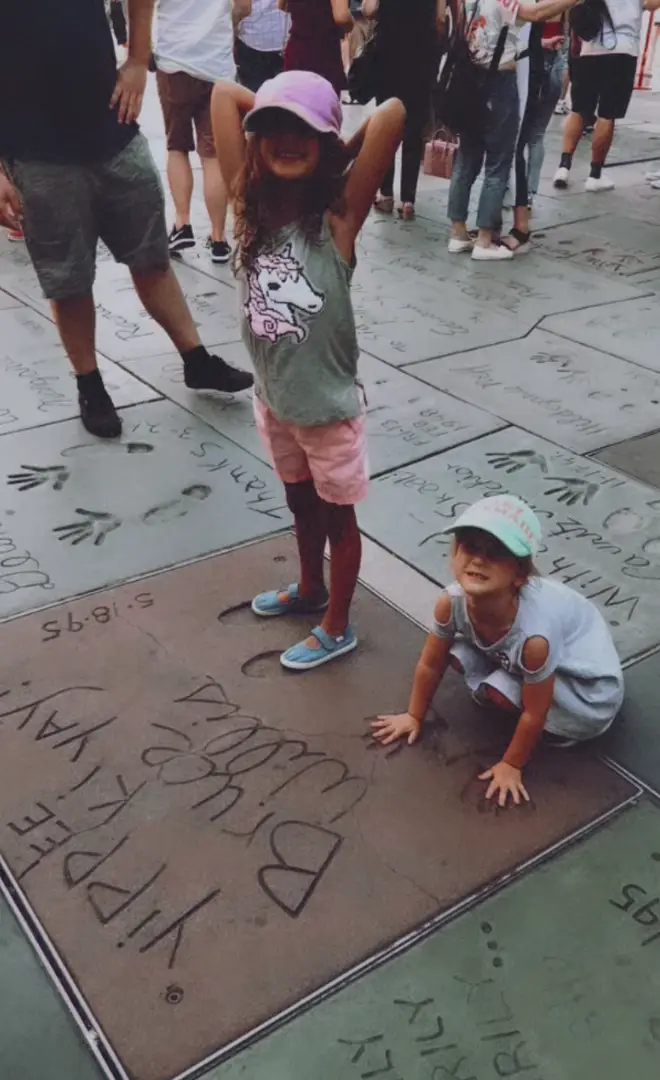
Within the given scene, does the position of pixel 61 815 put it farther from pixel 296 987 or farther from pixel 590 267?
pixel 590 267

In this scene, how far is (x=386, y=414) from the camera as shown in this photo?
157 inches

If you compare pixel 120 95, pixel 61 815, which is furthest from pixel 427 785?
pixel 120 95

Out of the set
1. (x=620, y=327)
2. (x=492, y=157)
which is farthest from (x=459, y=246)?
(x=620, y=327)

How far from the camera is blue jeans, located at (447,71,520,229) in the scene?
5.37 metres

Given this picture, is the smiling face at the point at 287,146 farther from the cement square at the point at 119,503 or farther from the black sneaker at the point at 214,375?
the black sneaker at the point at 214,375

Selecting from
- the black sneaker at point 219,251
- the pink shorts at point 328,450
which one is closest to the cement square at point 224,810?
the pink shorts at point 328,450

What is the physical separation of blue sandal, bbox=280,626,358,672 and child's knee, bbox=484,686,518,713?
481mm

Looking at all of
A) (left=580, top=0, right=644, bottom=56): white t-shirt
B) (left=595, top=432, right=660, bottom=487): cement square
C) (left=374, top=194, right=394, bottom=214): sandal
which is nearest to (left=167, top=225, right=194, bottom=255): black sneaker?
(left=374, top=194, right=394, bottom=214): sandal

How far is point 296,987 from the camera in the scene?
5.71 feet

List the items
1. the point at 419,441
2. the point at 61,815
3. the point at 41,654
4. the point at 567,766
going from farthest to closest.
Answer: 1. the point at 419,441
2. the point at 41,654
3. the point at 567,766
4. the point at 61,815

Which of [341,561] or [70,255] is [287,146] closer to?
[341,561]

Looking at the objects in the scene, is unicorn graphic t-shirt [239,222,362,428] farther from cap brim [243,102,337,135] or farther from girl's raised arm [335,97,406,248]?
cap brim [243,102,337,135]

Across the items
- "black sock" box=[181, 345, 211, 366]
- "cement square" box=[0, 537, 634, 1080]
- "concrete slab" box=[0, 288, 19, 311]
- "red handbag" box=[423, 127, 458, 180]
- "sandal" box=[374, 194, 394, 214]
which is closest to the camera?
"cement square" box=[0, 537, 634, 1080]

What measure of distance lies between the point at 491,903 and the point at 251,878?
48cm
